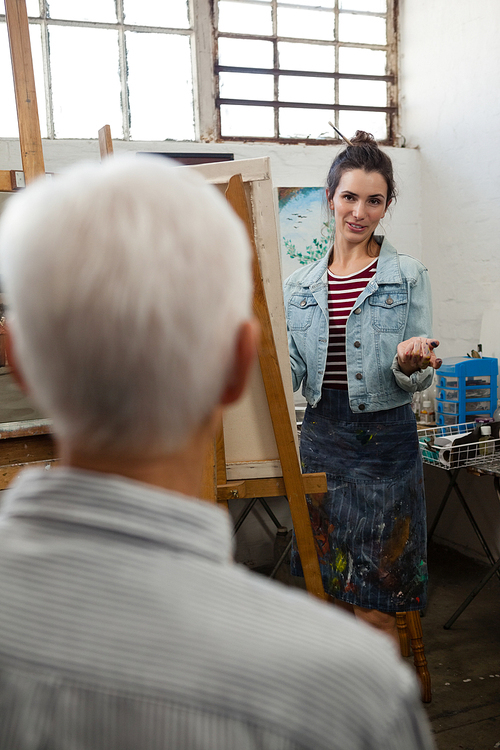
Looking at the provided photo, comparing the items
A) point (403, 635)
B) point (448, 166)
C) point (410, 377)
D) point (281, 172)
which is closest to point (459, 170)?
point (448, 166)

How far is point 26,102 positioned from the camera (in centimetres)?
160

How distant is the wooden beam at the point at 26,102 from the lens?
61.3 inches

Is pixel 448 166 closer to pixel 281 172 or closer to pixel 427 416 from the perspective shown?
pixel 281 172

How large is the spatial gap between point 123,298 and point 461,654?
8.59ft

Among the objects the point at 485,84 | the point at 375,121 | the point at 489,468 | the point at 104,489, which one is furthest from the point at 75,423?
the point at 375,121

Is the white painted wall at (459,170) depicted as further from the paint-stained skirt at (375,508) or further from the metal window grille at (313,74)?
the paint-stained skirt at (375,508)

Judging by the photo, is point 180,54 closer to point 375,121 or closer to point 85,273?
point 375,121

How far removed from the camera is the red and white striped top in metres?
1.96

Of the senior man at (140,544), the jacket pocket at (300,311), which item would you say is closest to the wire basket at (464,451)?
the jacket pocket at (300,311)

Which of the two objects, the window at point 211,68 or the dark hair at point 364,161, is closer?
the dark hair at point 364,161

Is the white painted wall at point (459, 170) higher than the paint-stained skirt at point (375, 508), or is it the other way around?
the white painted wall at point (459, 170)

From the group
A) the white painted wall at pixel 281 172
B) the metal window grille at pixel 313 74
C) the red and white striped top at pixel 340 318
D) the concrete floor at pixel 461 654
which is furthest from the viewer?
the metal window grille at pixel 313 74

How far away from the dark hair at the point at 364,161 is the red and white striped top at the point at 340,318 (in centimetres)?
26

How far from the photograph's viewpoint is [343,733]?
404mm
